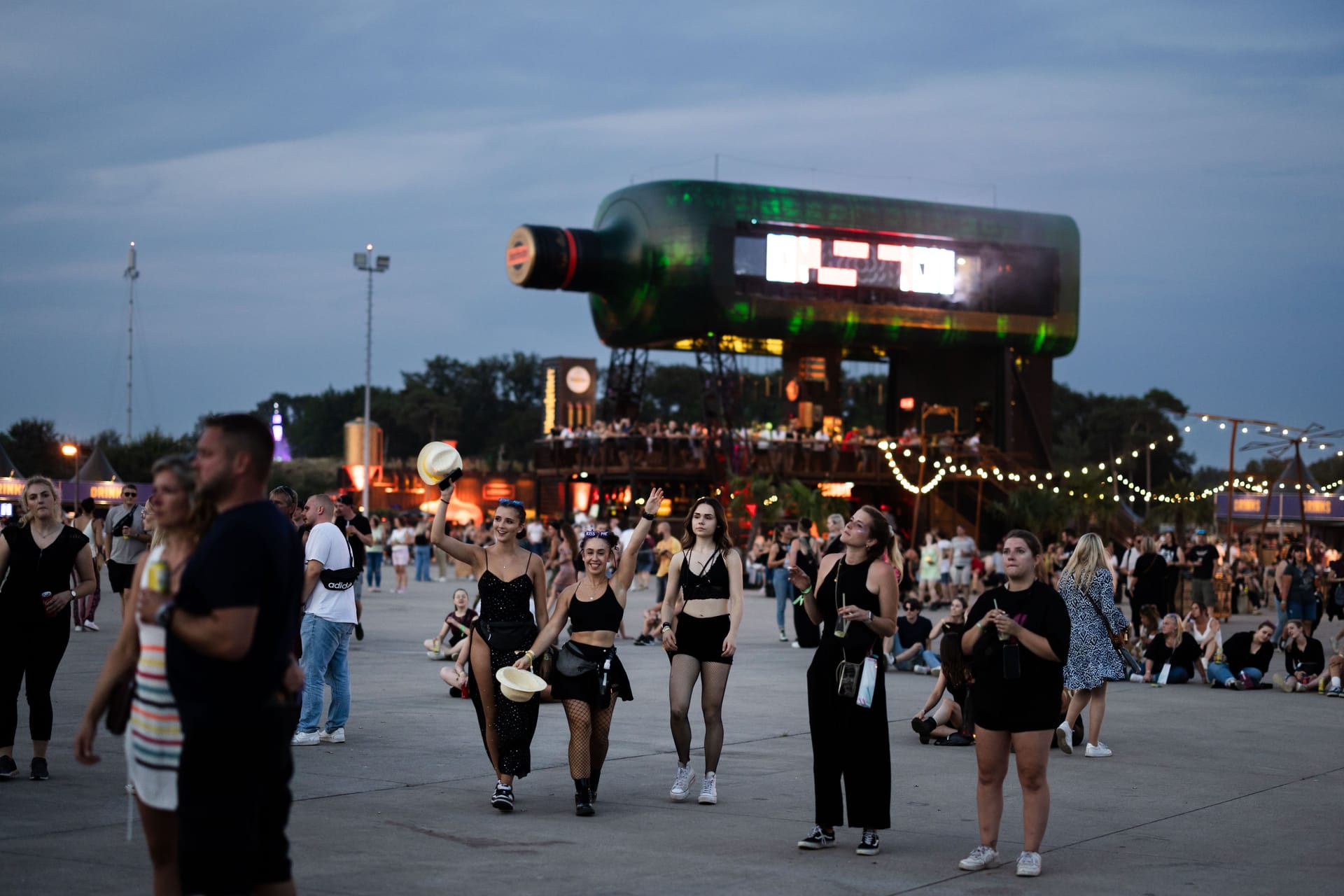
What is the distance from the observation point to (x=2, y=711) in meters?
8.45

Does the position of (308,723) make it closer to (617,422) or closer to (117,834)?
(117,834)

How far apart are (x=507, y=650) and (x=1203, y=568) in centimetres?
1793

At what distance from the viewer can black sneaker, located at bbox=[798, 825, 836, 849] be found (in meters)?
7.32

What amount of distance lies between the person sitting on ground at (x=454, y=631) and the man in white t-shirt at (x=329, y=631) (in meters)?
4.01

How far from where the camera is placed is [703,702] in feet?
28.0

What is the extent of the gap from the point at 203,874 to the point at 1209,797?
689 centimetres

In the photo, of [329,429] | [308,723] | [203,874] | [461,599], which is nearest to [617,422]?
[461,599]

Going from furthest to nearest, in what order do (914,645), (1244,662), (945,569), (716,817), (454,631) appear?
(945,569)
(914,645)
(1244,662)
(454,631)
(716,817)

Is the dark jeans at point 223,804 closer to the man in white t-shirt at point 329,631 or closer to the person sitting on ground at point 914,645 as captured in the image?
the man in white t-shirt at point 329,631

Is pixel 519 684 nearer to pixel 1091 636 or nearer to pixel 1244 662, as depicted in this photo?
pixel 1091 636

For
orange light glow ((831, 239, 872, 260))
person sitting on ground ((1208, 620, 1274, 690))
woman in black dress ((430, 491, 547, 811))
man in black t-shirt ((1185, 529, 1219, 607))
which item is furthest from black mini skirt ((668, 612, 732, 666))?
orange light glow ((831, 239, 872, 260))

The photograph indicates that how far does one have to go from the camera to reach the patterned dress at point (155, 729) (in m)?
4.34

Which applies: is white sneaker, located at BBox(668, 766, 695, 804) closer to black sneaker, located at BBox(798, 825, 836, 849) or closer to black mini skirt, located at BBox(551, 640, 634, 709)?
black mini skirt, located at BBox(551, 640, 634, 709)

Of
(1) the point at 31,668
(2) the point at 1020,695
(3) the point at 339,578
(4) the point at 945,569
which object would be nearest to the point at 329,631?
(3) the point at 339,578
